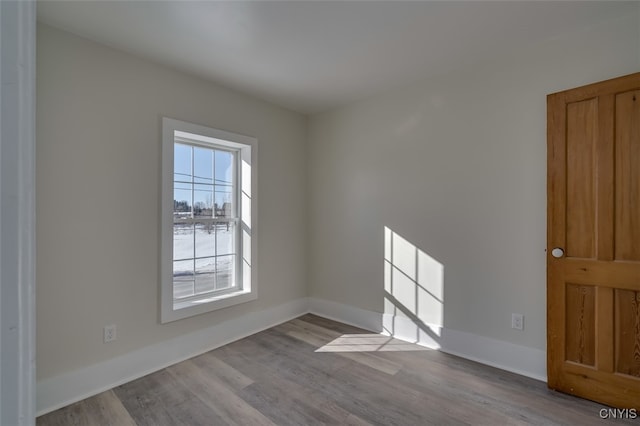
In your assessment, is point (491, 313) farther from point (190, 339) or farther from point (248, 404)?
point (190, 339)

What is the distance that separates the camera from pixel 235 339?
318cm

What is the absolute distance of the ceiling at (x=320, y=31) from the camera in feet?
6.50

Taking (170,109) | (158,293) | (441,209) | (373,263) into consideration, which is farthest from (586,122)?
(158,293)

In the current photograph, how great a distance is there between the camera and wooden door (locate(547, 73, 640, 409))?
198 centimetres

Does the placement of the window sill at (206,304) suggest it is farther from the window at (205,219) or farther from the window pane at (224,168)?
the window pane at (224,168)

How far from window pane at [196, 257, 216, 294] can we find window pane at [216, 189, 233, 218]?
510 mm

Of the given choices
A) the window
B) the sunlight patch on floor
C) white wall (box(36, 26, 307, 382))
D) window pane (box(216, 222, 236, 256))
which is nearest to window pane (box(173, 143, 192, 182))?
the window

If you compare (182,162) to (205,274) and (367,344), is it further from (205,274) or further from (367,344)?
(367,344)

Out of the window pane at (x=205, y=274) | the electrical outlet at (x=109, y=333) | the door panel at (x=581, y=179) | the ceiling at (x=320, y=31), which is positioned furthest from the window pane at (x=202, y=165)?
the door panel at (x=581, y=179)

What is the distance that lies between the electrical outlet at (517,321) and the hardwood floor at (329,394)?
1.26 ft

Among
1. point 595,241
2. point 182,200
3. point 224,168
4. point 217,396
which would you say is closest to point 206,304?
point 217,396

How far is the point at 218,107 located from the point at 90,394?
8.78ft

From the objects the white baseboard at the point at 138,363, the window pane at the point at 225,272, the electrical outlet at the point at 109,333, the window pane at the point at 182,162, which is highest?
the window pane at the point at 182,162

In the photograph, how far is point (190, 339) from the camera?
111 inches
